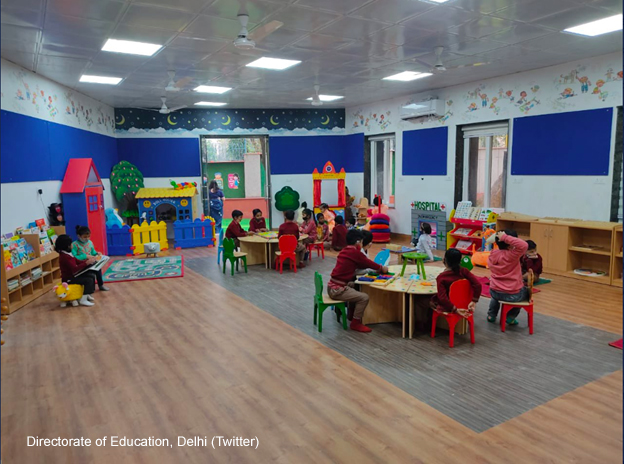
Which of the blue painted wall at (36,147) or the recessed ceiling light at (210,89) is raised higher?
the recessed ceiling light at (210,89)

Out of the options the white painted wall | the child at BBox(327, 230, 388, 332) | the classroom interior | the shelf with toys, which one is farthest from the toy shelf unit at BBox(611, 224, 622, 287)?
the child at BBox(327, 230, 388, 332)

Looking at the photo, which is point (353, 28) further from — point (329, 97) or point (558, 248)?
point (329, 97)

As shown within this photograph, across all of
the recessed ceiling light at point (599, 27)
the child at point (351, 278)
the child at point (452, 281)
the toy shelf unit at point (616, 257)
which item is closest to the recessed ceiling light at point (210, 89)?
the child at point (351, 278)

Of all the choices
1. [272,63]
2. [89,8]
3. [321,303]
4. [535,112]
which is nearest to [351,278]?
[321,303]

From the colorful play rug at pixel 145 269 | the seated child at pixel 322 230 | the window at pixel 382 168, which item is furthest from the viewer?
the window at pixel 382 168

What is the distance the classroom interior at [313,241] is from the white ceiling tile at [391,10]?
5 centimetres

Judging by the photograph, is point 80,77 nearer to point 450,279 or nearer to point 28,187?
point 28,187

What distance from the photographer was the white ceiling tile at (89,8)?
187 inches

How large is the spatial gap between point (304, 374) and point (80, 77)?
23.5ft

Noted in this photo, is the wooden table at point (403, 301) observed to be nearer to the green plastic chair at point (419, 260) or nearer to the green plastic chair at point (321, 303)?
the green plastic chair at point (419, 260)

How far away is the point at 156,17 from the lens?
5293mm

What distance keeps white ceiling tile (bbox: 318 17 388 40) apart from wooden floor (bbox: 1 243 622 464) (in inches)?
149

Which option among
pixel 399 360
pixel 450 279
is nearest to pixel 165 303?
pixel 399 360

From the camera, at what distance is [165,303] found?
6.76m
